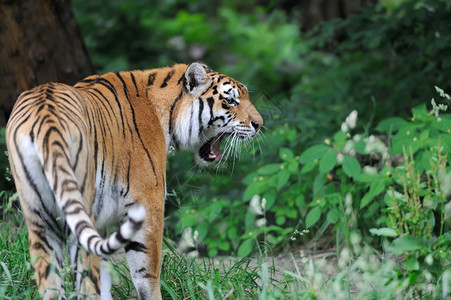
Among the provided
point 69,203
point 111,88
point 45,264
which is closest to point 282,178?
point 111,88

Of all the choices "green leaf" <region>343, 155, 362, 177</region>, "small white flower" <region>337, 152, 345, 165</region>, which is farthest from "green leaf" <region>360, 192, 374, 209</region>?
"small white flower" <region>337, 152, 345, 165</region>

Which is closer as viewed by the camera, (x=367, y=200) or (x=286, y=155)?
(x=367, y=200)

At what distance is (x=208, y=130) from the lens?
4473 mm

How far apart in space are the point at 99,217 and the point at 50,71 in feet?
10.0

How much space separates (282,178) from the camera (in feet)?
19.0

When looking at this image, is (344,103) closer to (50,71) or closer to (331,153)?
(331,153)

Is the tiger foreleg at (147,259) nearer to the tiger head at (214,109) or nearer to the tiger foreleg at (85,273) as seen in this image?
the tiger foreleg at (85,273)

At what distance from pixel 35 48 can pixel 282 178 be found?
2805 mm

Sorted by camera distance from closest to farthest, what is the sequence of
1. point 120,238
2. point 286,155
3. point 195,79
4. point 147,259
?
1. point 120,238
2. point 147,259
3. point 195,79
4. point 286,155

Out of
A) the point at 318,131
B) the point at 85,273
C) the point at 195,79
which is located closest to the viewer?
the point at 85,273

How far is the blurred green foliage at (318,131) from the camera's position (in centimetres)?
541

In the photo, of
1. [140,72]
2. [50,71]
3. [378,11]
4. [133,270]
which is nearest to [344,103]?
[378,11]

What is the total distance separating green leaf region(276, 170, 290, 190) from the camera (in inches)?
225

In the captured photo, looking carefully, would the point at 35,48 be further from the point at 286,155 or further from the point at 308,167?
the point at 308,167
